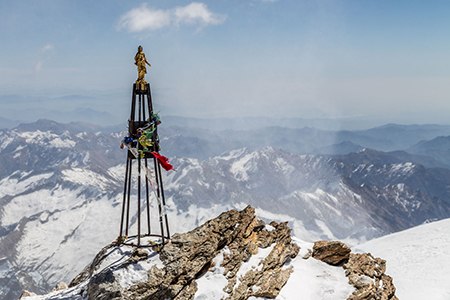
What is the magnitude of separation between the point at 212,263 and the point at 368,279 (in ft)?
40.3

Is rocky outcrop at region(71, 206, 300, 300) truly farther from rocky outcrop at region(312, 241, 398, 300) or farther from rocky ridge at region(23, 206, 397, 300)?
rocky outcrop at region(312, 241, 398, 300)

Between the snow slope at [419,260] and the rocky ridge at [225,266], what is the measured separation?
15.6m

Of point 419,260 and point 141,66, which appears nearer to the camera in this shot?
point 141,66

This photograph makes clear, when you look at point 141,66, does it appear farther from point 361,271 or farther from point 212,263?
point 361,271

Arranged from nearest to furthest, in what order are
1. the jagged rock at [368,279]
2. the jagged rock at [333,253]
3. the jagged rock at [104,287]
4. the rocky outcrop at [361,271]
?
the jagged rock at [104,287]
the jagged rock at [368,279]
the rocky outcrop at [361,271]
the jagged rock at [333,253]

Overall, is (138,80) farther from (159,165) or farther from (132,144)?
(159,165)

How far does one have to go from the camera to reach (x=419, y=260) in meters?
49.2

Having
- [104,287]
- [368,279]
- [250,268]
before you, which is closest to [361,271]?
[368,279]

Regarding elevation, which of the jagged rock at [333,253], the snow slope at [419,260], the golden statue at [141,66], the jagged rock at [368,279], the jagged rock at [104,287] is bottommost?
the snow slope at [419,260]

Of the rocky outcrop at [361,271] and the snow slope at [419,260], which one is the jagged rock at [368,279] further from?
the snow slope at [419,260]

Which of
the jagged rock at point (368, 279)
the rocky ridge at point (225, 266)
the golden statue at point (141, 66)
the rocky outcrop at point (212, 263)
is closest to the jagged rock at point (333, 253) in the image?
the rocky ridge at point (225, 266)

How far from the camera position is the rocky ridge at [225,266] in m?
19.7

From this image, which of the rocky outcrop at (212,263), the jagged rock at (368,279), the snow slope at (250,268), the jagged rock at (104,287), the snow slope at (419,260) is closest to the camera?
the jagged rock at (104,287)

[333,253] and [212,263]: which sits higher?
[212,263]
